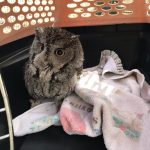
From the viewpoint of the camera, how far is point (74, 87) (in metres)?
0.90

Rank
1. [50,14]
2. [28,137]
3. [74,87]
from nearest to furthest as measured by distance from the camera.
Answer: [28,137], [74,87], [50,14]

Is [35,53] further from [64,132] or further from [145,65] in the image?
[145,65]

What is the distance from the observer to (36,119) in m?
0.83

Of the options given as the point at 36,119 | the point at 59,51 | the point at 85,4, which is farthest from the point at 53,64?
the point at 85,4

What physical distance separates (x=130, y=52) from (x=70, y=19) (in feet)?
0.78

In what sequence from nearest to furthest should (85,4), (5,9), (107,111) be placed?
1. (107,111)
2. (5,9)
3. (85,4)

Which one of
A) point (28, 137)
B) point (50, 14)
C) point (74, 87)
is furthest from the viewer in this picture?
point (50, 14)

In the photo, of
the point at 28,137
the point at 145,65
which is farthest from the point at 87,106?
the point at 145,65

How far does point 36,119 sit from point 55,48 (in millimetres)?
193

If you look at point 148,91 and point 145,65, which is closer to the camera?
point 148,91

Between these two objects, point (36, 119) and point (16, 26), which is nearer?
point (36, 119)

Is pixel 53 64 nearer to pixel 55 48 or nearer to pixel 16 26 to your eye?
pixel 55 48

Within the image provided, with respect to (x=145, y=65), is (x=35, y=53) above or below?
above

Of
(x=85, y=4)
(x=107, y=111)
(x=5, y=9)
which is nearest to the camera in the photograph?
(x=107, y=111)
